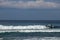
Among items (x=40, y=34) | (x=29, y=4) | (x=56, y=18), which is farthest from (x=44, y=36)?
(x=29, y=4)

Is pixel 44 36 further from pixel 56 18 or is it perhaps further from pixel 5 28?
pixel 5 28

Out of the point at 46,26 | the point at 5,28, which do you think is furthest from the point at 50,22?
the point at 5,28

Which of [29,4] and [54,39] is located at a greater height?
[29,4]

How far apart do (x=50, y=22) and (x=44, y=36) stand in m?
0.12

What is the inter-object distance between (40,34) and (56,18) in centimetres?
17

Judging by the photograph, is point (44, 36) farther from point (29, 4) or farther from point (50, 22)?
point (29, 4)

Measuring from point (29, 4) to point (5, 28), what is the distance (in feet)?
0.84

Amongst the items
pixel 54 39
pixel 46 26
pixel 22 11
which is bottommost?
pixel 54 39

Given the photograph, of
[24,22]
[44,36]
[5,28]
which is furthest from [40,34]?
[5,28]

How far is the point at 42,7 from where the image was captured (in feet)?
3.55

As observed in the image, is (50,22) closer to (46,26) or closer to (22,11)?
(46,26)

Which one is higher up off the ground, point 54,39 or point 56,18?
point 56,18

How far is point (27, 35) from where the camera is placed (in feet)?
3.68

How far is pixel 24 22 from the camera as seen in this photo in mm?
1094
